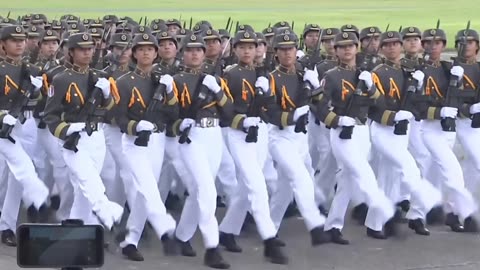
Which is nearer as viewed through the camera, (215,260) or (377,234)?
(215,260)

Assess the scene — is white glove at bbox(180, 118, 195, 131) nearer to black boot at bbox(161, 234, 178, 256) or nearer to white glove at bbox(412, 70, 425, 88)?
black boot at bbox(161, 234, 178, 256)

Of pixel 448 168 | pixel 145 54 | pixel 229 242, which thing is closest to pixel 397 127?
pixel 448 168

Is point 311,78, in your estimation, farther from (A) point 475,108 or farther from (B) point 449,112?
(A) point 475,108

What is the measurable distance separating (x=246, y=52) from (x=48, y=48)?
3025 millimetres

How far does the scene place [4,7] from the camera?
4394 centimetres

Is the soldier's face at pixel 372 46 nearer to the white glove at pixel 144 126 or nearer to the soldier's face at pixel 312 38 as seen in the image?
the soldier's face at pixel 312 38

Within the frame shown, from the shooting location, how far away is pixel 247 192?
1005 cm

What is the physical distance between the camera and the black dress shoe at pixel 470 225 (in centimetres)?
1102

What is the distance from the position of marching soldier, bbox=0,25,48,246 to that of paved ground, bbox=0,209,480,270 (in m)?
0.39

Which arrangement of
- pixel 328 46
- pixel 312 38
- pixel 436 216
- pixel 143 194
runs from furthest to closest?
pixel 312 38 < pixel 328 46 < pixel 436 216 < pixel 143 194

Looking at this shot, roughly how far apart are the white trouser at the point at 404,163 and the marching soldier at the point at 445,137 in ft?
0.79

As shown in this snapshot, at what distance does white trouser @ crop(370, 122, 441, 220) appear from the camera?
1070cm

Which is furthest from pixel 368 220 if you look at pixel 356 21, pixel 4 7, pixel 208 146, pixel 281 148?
pixel 4 7

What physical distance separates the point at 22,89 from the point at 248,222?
2.48 m
